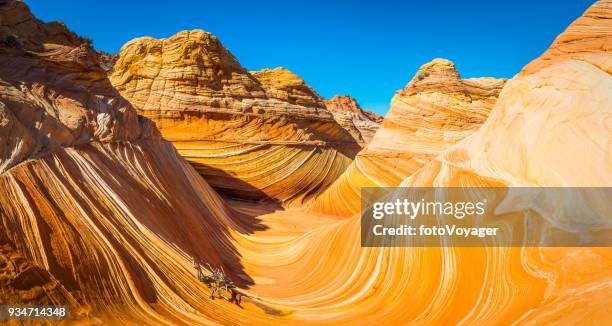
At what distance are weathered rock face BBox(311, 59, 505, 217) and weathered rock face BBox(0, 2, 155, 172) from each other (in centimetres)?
617

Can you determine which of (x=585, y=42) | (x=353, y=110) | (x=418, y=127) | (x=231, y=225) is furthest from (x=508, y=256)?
(x=353, y=110)

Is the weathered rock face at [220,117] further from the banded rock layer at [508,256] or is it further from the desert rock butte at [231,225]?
the banded rock layer at [508,256]

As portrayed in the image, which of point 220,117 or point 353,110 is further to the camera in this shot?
point 353,110

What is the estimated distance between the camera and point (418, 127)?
414 inches

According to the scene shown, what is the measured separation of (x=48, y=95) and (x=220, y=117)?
831 centimetres

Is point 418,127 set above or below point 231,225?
above

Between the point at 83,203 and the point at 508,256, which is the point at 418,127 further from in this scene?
the point at 83,203

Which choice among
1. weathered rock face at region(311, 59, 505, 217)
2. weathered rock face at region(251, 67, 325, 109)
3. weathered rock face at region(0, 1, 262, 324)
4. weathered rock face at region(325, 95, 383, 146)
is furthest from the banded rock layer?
weathered rock face at region(325, 95, 383, 146)

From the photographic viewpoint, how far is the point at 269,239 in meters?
7.78

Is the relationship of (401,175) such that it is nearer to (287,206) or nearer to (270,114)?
(287,206)

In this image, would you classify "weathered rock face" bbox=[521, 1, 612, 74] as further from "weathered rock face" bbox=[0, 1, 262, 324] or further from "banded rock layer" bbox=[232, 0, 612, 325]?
"weathered rock face" bbox=[0, 1, 262, 324]

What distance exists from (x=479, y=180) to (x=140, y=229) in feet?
12.4

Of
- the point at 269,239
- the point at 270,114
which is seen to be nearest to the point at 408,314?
the point at 269,239

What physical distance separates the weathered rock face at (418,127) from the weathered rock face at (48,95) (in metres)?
6.17
